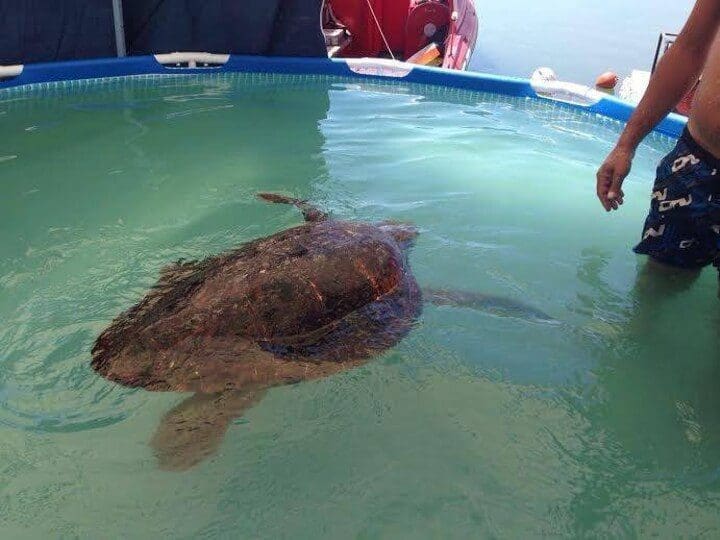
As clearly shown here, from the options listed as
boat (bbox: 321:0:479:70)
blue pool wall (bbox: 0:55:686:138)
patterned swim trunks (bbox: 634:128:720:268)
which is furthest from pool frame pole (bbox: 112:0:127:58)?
patterned swim trunks (bbox: 634:128:720:268)

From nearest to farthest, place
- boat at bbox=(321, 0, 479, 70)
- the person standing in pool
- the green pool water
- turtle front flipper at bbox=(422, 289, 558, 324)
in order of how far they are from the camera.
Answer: the green pool water, the person standing in pool, turtle front flipper at bbox=(422, 289, 558, 324), boat at bbox=(321, 0, 479, 70)

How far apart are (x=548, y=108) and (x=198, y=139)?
3.92m

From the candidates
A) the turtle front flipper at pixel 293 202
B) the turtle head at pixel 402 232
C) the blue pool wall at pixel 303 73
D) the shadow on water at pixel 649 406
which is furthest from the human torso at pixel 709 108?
the blue pool wall at pixel 303 73

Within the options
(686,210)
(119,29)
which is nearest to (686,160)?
(686,210)

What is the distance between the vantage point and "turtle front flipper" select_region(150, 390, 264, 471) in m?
1.96

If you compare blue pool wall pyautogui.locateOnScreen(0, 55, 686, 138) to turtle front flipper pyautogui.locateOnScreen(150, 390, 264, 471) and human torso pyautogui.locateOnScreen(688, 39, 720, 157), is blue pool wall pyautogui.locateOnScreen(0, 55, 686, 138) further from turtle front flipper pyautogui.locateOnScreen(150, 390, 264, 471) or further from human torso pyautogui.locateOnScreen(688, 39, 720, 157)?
turtle front flipper pyautogui.locateOnScreen(150, 390, 264, 471)

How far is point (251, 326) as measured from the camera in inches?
86.3

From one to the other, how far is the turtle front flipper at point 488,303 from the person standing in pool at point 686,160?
1.98 ft

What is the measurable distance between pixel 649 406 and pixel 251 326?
5.19ft

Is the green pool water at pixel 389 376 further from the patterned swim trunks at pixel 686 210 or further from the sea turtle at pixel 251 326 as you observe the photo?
the patterned swim trunks at pixel 686 210

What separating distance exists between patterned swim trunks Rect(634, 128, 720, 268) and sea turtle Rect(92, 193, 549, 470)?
1.15 meters

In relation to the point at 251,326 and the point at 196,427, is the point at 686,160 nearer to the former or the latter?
the point at 251,326

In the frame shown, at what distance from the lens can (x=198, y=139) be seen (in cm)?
519

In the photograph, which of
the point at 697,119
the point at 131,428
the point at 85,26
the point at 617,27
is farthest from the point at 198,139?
the point at 617,27
